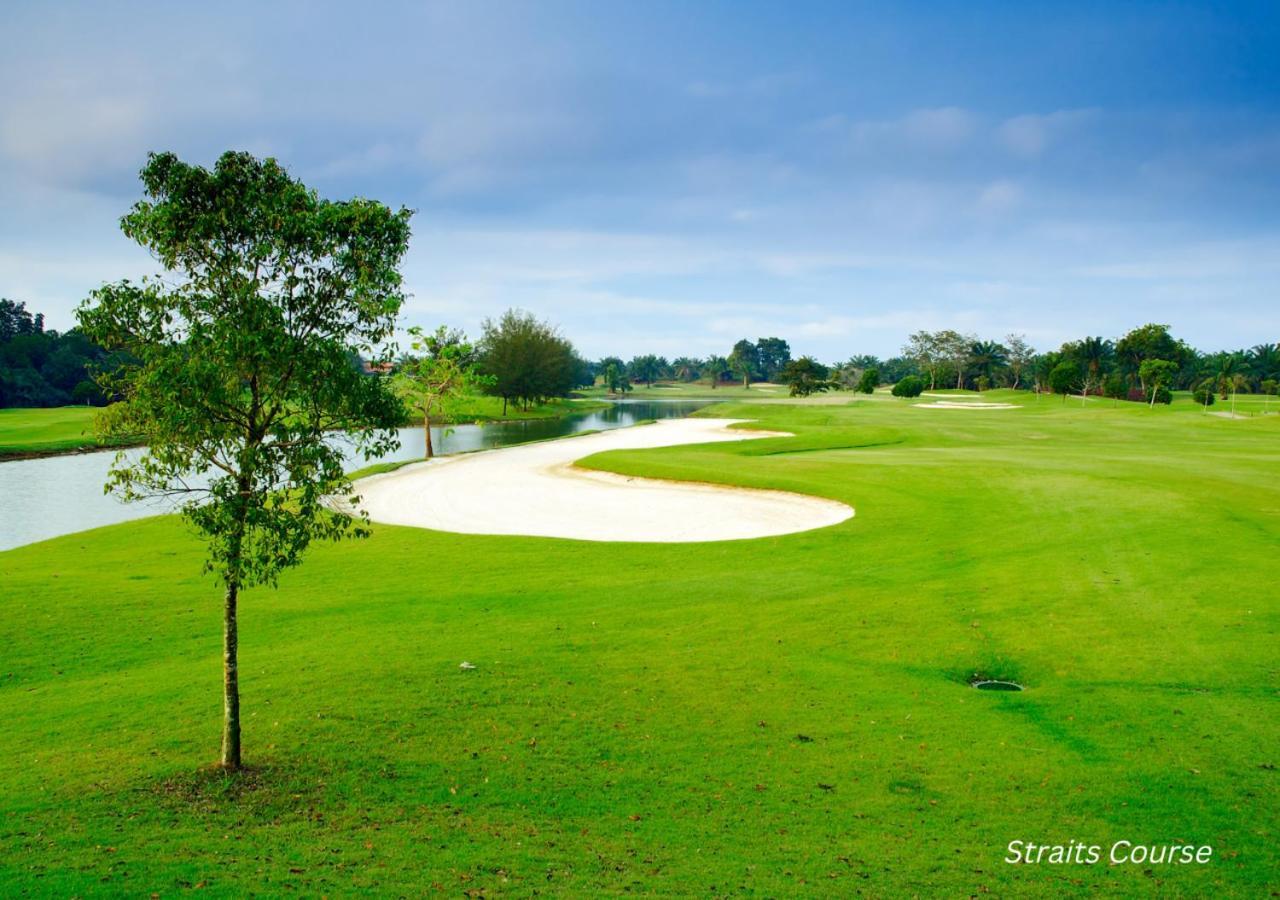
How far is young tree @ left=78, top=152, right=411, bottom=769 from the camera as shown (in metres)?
7.58

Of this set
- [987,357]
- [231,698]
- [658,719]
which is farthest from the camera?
[987,357]

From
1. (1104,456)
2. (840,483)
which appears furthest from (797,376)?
(840,483)

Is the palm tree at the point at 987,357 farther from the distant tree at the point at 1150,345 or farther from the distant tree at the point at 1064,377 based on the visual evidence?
the distant tree at the point at 1064,377

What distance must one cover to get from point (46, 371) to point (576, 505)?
89.6 metres

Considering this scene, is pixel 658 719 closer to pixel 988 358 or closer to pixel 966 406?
pixel 966 406

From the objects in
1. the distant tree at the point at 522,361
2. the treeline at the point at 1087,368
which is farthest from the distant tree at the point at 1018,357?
the distant tree at the point at 522,361

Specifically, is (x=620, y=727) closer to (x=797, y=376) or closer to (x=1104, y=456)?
(x=1104, y=456)

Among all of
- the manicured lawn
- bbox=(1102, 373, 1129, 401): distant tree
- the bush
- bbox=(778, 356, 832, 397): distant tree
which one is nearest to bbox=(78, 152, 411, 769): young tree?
the manicured lawn

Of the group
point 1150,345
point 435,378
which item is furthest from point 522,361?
point 1150,345

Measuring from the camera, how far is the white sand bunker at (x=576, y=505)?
2467 centimetres

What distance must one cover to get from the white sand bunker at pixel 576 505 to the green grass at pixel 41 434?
23432 mm

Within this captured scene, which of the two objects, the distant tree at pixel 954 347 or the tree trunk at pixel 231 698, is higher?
the distant tree at pixel 954 347

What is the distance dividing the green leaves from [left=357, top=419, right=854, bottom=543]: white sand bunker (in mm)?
15146

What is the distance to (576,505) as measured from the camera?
2931cm
